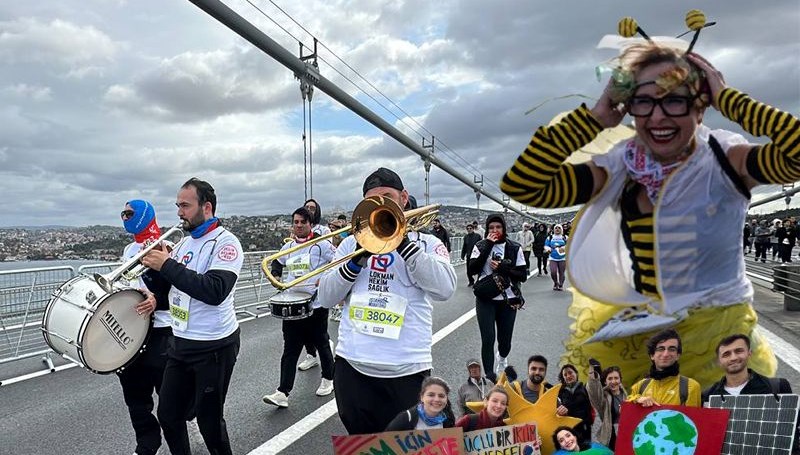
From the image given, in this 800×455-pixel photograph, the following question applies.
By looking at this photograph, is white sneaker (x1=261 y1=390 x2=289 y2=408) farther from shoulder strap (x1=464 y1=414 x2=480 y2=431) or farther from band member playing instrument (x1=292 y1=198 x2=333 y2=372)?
shoulder strap (x1=464 y1=414 x2=480 y2=431)

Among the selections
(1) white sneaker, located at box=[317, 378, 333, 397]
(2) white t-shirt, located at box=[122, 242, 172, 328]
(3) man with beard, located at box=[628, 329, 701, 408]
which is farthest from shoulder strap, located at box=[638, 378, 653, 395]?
(1) white sneaker, located at box=[317, 378, 333, 397]

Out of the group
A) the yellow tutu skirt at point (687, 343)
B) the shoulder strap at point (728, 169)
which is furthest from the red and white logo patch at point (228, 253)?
the shoulder strap at point (728, 169)

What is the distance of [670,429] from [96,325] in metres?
3.31

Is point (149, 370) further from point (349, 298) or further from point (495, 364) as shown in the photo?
point (495, 364)

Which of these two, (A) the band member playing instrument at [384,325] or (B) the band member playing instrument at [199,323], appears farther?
(B) the band member playing instrument at [199,323]

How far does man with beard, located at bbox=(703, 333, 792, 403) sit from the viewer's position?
5.62ft

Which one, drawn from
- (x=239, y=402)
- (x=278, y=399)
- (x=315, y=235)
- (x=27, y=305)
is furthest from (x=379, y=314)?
(x=27, y=305)

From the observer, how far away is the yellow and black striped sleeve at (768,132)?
132cm

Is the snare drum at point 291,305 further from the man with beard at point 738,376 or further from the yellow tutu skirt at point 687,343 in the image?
the man with beard at point 738,376

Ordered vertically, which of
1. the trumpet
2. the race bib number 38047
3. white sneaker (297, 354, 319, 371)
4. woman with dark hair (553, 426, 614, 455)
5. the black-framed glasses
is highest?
the black-framed glasses

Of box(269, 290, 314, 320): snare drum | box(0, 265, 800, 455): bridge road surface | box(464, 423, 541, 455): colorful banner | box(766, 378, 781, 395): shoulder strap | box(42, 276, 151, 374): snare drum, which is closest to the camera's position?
box(766, 378, 781, 395): shoulder strap

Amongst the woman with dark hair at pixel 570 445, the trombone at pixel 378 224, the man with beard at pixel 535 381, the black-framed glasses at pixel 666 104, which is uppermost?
the black-framed glasses at pixel 666 104

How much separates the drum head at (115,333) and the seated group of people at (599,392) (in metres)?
2.05

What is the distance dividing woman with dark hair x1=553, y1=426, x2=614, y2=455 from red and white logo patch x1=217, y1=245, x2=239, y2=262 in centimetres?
211
